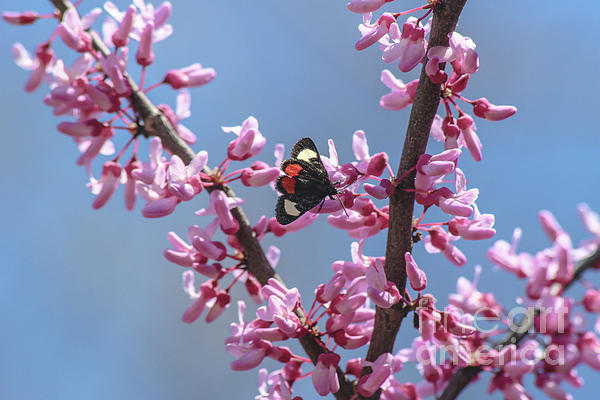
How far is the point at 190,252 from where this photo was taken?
3.82ft

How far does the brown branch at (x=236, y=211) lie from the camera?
3.53 feet

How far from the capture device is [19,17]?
1.24 m

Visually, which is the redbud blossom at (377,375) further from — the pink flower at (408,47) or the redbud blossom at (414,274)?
the pink flower at (408,47)

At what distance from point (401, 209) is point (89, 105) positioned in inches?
27.4

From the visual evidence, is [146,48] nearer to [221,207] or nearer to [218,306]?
[221,207]

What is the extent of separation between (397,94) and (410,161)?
196 millimetres

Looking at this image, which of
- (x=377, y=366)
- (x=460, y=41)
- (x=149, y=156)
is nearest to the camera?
(x=460, y=41)

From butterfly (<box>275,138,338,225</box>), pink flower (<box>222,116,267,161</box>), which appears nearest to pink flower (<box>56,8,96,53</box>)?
pink flower (<box>222,116,267,161</box>)

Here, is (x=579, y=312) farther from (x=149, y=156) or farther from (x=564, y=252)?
(x=149, y=156)

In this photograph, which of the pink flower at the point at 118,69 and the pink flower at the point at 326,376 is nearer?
the pink flower at the point at 326,376

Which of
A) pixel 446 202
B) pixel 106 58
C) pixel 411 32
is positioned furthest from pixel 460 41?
pixel 106 58

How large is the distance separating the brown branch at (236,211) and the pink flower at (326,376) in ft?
0.18

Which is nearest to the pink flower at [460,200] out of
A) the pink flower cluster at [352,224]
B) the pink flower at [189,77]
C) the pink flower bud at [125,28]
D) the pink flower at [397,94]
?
the pink flower cluster at [352,224]

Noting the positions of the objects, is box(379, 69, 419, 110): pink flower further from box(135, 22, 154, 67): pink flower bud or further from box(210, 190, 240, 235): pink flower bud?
box(135, 22, 154, 67): pink flower bud
